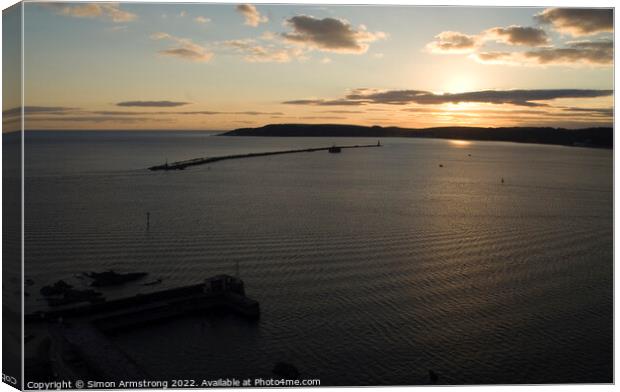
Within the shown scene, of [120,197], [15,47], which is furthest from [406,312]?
[120,197]

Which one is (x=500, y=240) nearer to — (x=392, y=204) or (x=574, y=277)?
(x=574, y=277)

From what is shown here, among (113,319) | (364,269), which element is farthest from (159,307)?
(364,269)

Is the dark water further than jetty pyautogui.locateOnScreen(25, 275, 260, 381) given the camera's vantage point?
Yes

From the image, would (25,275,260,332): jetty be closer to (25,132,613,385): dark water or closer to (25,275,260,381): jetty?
(25,275,260,381): jetty

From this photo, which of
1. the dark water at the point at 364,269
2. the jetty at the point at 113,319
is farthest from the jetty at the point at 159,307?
the dark water at the point at 364,269

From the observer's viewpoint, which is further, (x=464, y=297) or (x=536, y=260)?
(x=536, y=260)

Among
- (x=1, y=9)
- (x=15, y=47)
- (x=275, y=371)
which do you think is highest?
(x=1, y=9)

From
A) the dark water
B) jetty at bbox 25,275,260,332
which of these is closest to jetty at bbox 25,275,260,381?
jetty at bbox 25,275,260,332

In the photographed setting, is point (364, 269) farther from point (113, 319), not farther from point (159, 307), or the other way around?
point (113, 319)
